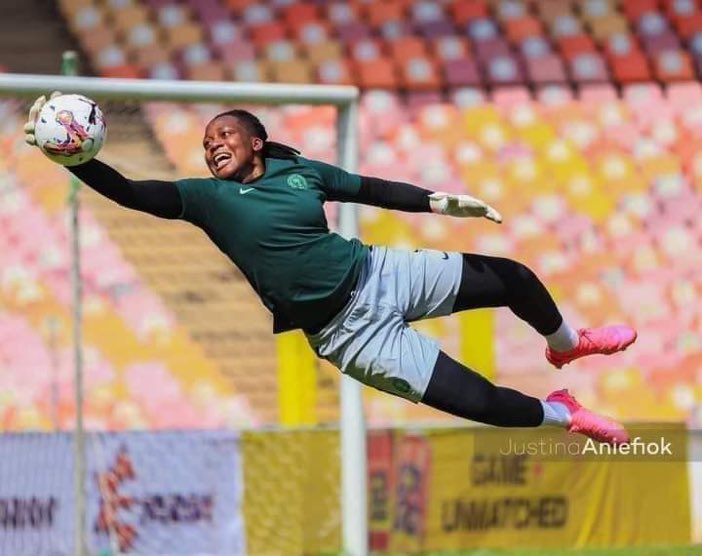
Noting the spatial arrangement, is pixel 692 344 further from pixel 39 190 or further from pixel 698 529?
pixel 39 190

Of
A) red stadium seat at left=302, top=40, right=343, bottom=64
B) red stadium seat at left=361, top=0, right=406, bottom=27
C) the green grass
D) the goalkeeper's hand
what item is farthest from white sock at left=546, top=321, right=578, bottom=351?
red stadium seat at left=361, top=0, right=406, bottom=27

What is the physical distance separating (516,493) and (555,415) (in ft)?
12.5

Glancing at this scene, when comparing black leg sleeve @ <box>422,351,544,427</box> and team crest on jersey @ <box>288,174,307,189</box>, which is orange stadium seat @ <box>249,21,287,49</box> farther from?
black leg sleeve @ <box>422,351,544,427</box>

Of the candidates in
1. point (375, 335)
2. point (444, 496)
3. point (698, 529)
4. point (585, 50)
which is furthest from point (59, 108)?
point (585, 50)

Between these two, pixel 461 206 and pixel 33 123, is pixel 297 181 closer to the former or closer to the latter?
pixel 461 206

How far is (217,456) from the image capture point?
9.49m

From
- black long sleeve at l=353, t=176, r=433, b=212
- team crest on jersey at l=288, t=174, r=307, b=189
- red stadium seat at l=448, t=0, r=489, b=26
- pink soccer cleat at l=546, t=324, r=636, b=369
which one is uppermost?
red stadium seat at l=448, t=0, r=489, b=26

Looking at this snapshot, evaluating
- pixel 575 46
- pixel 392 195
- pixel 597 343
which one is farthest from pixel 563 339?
pixel 575 46

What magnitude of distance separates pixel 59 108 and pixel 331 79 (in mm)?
7844

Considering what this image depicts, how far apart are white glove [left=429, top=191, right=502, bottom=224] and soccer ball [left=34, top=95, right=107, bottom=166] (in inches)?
51.6

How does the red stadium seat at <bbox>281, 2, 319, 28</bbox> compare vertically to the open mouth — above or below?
above

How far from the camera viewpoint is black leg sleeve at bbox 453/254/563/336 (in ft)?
19.3

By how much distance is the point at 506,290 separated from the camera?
590 cm

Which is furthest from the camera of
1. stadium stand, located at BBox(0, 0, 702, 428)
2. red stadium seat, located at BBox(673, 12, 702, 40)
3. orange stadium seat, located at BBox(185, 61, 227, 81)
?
red stadium seat, located at BBox(673, 12, 702, 40)
